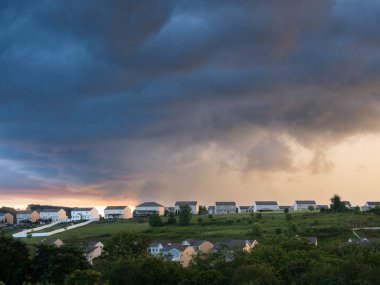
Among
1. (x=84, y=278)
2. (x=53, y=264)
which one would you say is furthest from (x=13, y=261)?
(x=84, y=278)

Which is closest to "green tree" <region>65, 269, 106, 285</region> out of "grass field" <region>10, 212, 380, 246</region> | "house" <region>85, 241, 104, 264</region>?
"house" <region>85, 241, 104, 264</region>

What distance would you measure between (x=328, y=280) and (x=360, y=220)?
78.8 meters

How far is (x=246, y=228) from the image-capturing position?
12631cm

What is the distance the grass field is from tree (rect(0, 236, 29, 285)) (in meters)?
46.9

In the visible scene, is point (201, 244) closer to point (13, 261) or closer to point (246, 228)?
point (246, 228)

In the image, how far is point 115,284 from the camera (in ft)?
203

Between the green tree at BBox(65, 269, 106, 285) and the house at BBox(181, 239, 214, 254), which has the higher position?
the house at BBox(181, 239, 214, 254)

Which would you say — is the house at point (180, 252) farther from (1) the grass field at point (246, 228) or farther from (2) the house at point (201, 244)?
(1) the grass field at point (246, 228)

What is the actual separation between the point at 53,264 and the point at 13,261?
243 inches

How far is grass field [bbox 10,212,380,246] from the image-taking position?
379ft

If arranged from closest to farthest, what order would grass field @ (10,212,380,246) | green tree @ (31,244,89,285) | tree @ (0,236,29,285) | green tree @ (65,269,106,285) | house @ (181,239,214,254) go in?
green tree @ (65,269,106,285), green tree @ (31,244,89,285), tree @ (0,236,29,285), house @ (181,239,214,254), grass field @ (10,212,380,246)

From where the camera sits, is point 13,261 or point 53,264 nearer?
point 53,264

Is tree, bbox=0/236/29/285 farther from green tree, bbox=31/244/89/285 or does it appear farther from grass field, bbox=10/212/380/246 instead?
grass field, bbox=10/212/380/246

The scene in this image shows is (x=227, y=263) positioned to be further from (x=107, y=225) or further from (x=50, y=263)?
(x=107, y=225)
